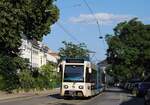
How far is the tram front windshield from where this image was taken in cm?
3997

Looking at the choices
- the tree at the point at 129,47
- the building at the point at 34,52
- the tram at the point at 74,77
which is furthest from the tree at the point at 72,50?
the tram at the point at 74,77

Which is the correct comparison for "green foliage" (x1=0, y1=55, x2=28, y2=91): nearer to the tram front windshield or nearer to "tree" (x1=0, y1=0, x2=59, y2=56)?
"tree" (x1=0, y1=0, x2=59, y2=56)

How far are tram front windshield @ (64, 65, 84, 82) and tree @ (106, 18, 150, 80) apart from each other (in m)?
37.1

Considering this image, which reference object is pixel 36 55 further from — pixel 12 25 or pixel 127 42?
pixel 12 25

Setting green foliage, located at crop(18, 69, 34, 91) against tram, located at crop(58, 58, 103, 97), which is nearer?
tram, located at crop(58, 58, 103, 97)

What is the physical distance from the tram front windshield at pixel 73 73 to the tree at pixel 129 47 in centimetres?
3710

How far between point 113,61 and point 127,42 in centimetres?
374

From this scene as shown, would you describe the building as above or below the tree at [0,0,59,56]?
above

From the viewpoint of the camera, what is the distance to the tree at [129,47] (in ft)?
255

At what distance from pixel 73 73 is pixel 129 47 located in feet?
131

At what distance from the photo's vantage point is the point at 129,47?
79.1 meters

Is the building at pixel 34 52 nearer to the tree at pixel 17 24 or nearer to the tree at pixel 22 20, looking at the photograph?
the tree at pixel 17 24

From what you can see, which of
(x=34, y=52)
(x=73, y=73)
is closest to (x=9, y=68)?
(x=73, y=73)

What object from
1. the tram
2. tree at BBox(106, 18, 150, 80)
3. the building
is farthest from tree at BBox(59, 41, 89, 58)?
the tram
